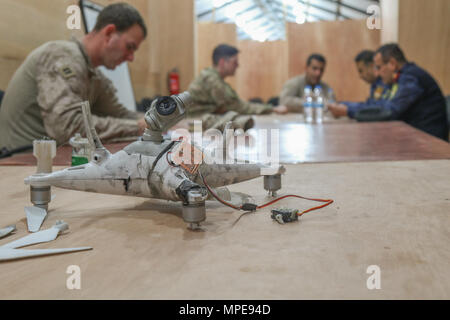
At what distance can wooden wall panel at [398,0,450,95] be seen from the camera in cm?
360

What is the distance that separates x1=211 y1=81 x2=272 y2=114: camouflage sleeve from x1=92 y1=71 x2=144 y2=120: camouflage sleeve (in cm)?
124

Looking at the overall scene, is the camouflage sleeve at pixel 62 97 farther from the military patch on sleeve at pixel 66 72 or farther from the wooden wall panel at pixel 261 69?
the wooden wall panel at pixel 261 69

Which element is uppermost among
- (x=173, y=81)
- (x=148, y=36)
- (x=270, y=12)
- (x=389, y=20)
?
(x=270, y=12)

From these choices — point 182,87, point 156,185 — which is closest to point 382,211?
point 156,185

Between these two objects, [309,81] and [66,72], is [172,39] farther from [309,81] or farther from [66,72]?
[66,72]

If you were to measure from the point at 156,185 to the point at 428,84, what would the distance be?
7.53 feet

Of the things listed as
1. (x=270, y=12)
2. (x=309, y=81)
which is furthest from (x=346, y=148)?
(x=270, y=12)

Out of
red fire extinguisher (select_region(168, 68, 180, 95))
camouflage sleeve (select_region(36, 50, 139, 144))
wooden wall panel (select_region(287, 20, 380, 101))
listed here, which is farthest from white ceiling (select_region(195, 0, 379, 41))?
camouflage sleeve (select_region(36, 50, 139, 144))

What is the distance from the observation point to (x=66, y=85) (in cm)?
141

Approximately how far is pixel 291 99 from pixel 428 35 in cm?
126

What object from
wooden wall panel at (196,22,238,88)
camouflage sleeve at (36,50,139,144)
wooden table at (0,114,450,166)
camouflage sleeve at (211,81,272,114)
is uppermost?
wooden wall panel at (196,22,238,88)

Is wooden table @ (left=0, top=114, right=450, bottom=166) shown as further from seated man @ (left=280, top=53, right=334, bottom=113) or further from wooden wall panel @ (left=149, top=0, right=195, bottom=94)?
seated man @ (left=280, top=53, right=334, bottom=113)

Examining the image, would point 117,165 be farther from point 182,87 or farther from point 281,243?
point 182,87

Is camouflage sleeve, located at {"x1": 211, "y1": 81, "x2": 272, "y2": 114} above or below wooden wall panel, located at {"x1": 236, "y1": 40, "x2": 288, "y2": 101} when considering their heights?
below
